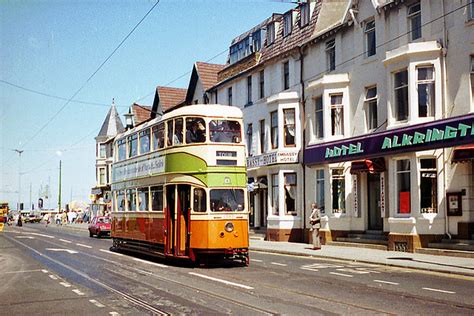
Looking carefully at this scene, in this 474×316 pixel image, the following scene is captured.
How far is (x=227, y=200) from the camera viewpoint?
1872 centimetres

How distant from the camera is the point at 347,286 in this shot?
552 inches

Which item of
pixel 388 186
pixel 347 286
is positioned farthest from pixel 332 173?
pixel 347 286

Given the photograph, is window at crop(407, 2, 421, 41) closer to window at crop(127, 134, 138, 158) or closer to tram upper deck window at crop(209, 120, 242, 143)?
tram upper deck window at crop(209, 120, 242, 143)

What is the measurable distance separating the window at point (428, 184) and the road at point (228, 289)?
4525 millimetres

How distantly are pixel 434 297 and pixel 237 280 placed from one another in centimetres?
487

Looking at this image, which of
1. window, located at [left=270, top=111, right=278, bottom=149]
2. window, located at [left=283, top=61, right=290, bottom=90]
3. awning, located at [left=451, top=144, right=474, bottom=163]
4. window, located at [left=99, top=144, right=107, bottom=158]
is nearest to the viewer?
awning, located at [left=451, top=144, right=474, bottom=163]

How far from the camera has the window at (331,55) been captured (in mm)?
29984

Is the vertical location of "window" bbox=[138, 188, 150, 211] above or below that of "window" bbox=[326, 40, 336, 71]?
below

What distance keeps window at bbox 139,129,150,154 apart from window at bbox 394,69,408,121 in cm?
994

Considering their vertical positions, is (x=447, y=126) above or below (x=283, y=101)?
below

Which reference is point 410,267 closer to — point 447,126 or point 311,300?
point 447,126

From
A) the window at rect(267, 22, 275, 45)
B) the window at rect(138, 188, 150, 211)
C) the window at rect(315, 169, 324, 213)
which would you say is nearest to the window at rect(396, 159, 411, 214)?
the window at rect(315, 169, 324, 213)

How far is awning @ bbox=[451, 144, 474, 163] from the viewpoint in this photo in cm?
2111

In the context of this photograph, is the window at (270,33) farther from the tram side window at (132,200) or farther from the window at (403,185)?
the tram side window at (132,200)
